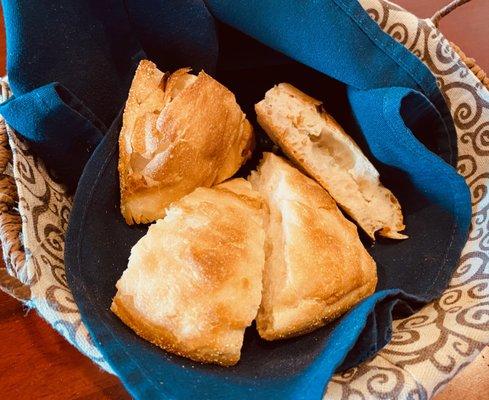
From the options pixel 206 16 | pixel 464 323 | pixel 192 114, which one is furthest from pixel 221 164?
pixel 464 323

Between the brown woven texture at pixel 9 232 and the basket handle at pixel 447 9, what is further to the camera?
the basket handle at pixel 447 9

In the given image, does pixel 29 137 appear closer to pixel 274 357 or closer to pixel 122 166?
pixel 122 166

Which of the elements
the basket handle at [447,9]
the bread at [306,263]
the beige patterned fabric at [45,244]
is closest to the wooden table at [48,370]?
the beige patterned fabric at [45,244]

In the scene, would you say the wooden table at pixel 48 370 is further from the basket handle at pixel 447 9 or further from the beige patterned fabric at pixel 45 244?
the basket handle at pixel 447 9

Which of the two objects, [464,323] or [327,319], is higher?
[464,323]

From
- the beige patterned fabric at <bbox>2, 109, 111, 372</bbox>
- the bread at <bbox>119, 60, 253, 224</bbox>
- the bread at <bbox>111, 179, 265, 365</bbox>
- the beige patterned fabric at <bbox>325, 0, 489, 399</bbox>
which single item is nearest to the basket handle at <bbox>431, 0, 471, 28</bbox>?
the beige patterned fabric at <bbox>325, 0, 489, 399</bbox>

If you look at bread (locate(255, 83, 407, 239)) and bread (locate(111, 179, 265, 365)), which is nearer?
bread (locate(111, 179, 265, 365))

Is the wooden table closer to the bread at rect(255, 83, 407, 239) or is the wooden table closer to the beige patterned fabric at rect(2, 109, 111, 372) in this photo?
the beige patterned fabric at rect(2, 109, 111, 372)
